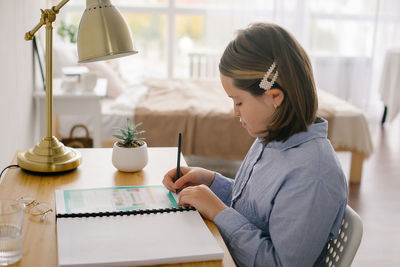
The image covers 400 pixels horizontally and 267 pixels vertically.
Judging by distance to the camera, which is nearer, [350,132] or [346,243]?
[346,243]

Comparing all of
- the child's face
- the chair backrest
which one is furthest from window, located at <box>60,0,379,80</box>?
the chair backrest

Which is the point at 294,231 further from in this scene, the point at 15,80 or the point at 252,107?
the point at 15,80

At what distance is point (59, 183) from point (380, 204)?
2.27 m

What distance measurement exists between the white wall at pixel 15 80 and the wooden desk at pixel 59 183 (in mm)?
442

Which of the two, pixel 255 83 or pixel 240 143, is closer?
pixel 255 83

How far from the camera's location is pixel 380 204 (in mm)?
3020

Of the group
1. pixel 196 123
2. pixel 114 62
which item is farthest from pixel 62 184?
pixel 114 62

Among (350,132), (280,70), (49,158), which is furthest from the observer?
(350,132)

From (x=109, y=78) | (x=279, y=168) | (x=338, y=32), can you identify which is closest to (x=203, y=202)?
(x=279, y=168)

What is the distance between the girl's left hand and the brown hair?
0.68 ft

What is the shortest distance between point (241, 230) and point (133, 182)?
392 millimetres

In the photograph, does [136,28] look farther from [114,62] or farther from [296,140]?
[296,140]

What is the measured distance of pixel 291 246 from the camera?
1.00 metres

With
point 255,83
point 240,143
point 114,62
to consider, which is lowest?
point 240,143
